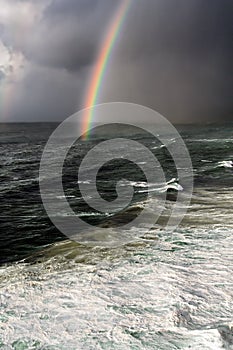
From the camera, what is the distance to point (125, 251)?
12688mm

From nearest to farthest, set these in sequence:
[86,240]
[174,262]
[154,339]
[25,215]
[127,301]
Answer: [154,339], [127,301], [174,262], [86,240], [25,215]

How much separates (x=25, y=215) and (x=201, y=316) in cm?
1428

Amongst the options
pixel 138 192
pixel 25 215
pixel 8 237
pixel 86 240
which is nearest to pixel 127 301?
pixel 86 240

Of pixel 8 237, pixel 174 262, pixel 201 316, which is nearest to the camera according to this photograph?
pixel 201 316

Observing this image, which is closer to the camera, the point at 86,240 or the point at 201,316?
the point at 201,316

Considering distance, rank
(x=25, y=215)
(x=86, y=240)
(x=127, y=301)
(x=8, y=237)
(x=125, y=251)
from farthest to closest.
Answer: (x=25, y=215) → (x=8, y=237) → (x=86, y=240) → (x=125, y=251) → (x=127, y=301)

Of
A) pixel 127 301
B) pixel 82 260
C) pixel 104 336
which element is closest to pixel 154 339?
pixel 104 336

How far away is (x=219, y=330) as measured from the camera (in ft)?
24.6

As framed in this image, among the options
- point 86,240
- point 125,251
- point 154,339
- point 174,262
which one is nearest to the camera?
point 154,339

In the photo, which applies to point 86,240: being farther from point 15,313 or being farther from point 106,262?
point 15,313

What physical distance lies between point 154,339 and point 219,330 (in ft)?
4.59

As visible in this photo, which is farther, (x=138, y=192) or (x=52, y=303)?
(x=138, y=192)

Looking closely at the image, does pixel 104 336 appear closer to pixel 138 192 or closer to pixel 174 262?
pixel 174 262

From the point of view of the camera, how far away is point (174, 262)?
1143 centimetres
